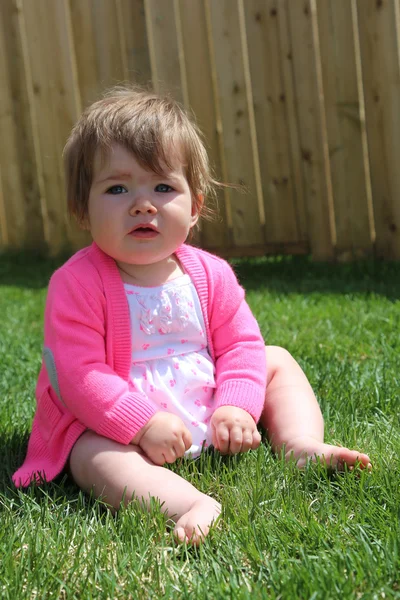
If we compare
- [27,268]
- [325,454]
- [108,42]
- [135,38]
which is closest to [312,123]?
[135,38]

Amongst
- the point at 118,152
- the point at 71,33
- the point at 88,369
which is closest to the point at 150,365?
the point at 88,369

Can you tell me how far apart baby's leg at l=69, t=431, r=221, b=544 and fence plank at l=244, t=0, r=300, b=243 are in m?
3.30

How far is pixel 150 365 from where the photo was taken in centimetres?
215

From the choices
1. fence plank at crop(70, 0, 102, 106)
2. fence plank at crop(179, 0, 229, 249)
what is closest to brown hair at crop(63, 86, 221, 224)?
fence plank at crop(179, 0, 229, 249)

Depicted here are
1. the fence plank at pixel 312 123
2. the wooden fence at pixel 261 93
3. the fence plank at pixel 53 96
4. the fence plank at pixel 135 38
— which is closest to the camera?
the wooden fence at pixel 261 93

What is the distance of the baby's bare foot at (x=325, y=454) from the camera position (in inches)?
72.9

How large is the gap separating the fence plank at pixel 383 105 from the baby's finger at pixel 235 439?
2966 millimetres

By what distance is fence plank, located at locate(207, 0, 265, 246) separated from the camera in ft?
16.4

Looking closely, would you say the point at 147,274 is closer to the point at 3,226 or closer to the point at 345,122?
the point at 345,122

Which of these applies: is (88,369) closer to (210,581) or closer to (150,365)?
(150,365)

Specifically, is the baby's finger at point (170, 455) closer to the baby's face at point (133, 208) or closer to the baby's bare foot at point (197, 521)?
the baby's bare foot at point (197, 521)

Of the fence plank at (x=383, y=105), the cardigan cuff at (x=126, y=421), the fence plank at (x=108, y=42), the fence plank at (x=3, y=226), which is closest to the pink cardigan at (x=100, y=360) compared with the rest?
the cardigan cuff at (x=126, y=421)

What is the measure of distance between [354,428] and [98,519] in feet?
2.49

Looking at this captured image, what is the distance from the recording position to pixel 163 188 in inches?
84.3
